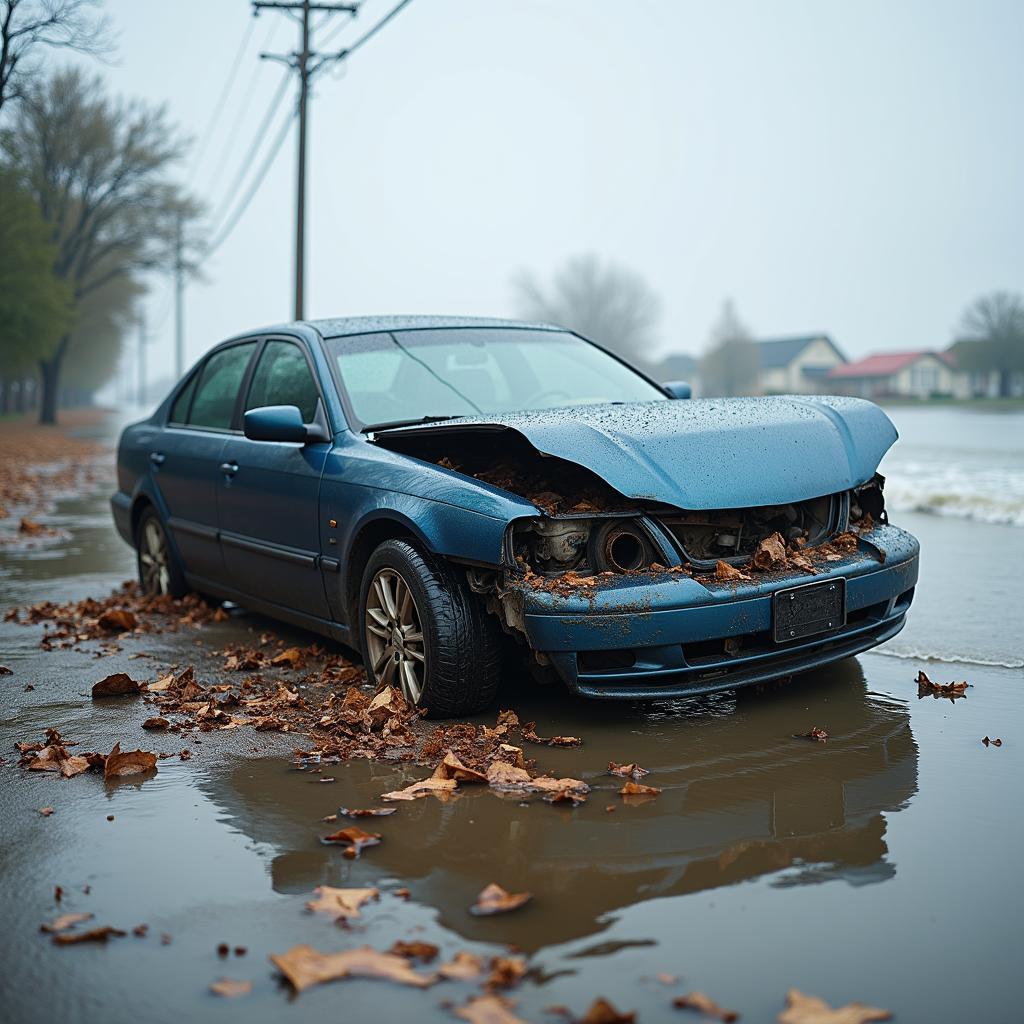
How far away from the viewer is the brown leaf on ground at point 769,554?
14.5 ft

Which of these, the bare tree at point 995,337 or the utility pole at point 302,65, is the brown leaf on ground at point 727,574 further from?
the bare tree at point 995,337

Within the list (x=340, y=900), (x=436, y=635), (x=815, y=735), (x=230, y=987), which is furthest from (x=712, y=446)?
(x=230, y=987)

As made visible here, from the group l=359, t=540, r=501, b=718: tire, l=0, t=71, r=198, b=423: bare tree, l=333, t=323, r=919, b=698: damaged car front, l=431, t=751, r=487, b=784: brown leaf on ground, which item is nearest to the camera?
l=431, t=751, r=487, b=784: brown leaf on ground

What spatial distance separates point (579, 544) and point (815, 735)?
1036mm

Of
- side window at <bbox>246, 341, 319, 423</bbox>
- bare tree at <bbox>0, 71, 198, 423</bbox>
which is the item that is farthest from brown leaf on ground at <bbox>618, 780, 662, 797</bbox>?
bare tree at <bbox>0, 71, 198, 423</bbox>

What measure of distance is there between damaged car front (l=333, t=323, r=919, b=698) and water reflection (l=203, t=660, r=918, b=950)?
Result: 0.25 metres

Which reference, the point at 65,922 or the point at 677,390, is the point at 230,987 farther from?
the point at 677,390

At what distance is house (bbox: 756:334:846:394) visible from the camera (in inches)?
4761

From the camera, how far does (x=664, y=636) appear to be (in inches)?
161

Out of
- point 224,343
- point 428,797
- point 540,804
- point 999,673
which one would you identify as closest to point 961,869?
point 540,804

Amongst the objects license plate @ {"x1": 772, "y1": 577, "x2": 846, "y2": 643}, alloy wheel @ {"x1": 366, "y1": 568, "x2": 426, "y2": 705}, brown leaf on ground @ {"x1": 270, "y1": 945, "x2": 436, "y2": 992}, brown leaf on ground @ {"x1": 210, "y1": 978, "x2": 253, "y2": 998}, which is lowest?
brown leaf on ground @ {"x1": 210, "y1": 978, "x2": 253, "y2": 998}

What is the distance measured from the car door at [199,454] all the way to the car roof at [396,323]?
60 centimetres

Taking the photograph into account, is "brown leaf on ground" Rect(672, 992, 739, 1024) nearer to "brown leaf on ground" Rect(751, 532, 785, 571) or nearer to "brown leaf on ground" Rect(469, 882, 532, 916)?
"brown leaf on ground" Rect(469, 882, 532, 916)

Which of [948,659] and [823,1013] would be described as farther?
[948,659]
